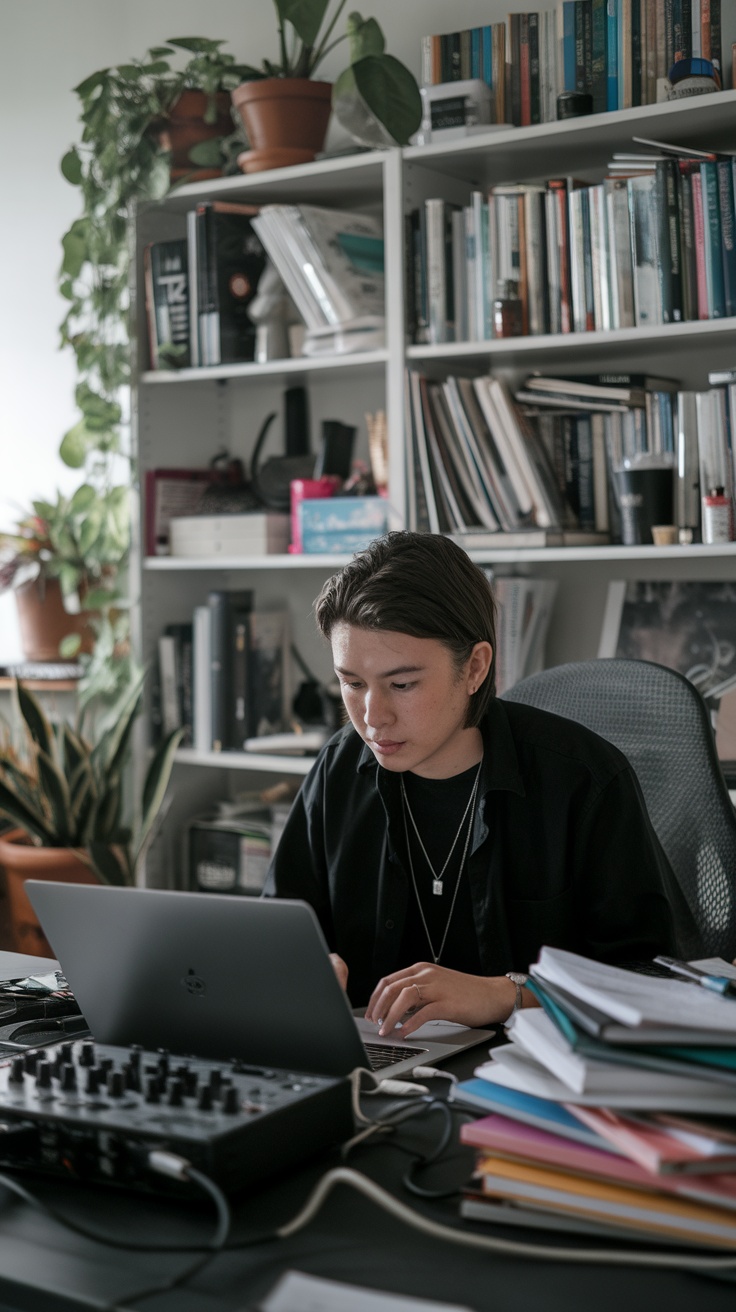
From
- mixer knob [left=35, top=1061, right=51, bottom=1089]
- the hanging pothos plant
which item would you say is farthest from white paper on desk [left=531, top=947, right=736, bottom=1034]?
the hanging pothos plant

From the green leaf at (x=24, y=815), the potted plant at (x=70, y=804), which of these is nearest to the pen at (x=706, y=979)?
the potted plant at (x=70, y=804)

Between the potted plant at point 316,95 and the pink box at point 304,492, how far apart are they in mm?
685

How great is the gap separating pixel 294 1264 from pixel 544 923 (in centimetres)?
80

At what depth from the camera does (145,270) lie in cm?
322

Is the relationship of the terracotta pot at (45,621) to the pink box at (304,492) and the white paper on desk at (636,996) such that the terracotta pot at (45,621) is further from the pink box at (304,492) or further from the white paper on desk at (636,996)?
the white paper on desk at (636,996)

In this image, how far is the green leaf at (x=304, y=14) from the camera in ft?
9.46

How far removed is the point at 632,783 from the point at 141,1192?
85cm

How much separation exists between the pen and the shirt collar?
478 mm

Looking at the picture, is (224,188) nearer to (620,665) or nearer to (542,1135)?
(620,665)

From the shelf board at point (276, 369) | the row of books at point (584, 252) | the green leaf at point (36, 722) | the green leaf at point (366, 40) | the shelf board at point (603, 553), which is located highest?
the green leaf at point (366, 40)

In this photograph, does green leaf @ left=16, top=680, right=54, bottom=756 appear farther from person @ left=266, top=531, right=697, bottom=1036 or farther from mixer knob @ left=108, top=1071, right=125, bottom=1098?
mixer knob @ left=108, top=1071, right=125, bottom=1098

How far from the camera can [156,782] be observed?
309 cm

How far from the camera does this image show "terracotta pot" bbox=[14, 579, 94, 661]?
350 centimetres

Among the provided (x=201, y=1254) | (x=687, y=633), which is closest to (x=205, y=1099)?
(x=201, y=1254)
